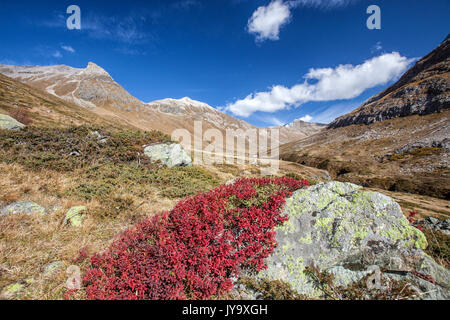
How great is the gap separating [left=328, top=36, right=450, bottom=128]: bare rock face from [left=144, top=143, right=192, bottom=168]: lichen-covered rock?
316 ft

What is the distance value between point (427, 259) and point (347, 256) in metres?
1.47

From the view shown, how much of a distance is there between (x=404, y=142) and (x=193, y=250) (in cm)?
8387

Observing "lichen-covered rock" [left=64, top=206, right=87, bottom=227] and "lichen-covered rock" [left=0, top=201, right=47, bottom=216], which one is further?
"lichen-covered rock" [left=64, top=206, right=87, bottom=227]

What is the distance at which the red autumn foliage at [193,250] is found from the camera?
12.7 ft

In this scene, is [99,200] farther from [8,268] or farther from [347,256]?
[347,256]

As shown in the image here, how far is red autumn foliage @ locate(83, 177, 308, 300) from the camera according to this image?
3.88 metres

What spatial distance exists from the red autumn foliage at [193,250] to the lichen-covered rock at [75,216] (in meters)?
2.57

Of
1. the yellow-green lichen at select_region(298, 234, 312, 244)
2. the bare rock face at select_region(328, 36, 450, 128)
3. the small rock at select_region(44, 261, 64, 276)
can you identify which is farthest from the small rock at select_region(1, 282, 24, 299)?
the bare rock face at select_region(328, 36, 450, 128)

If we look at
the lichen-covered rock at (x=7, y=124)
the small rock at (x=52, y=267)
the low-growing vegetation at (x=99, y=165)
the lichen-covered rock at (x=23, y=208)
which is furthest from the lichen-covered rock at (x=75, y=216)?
the lichen-covered rock at (x=7, y=124)

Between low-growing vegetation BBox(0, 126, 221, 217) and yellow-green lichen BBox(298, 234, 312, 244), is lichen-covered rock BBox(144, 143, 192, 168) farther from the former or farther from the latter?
yellow-green lichen BBox(298, 234, 312, 244)

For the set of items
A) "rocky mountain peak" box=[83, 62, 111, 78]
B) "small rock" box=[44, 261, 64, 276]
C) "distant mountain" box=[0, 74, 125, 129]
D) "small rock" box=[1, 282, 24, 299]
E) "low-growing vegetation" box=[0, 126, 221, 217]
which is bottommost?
"small rock" box=[1, 282, 24, 299]

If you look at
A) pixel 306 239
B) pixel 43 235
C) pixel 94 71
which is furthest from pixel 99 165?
pixel 94 71

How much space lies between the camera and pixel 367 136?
78.6m

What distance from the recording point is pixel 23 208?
6.44 meters
